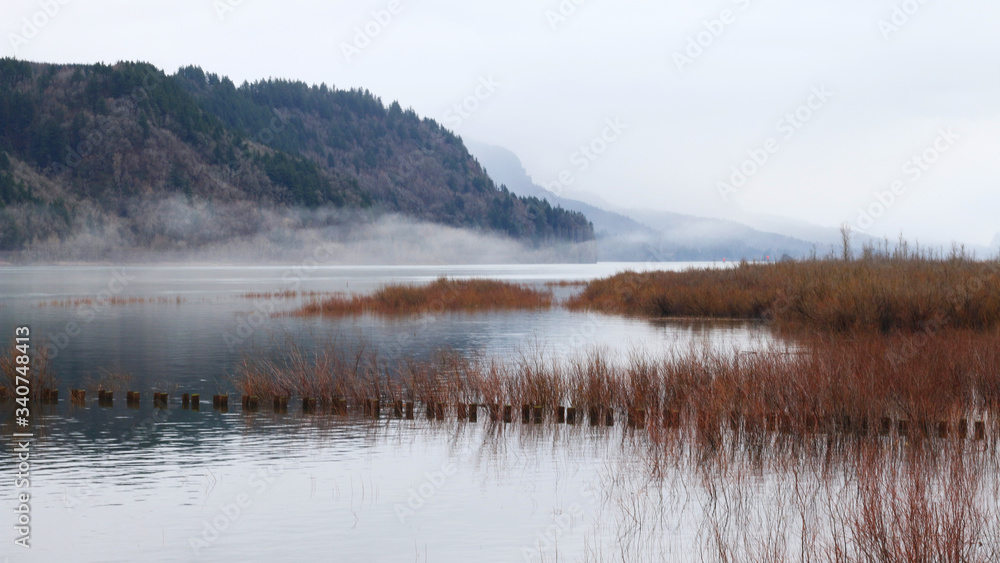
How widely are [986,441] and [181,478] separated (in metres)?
10.6

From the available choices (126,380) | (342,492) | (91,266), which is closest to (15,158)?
(91,266)

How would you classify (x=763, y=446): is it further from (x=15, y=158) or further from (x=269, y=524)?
(x=15, y=158)

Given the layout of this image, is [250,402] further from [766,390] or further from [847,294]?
[847,294]

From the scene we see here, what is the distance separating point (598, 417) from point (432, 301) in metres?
33.4

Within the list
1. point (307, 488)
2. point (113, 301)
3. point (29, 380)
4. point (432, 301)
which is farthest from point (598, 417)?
point (113, 301)

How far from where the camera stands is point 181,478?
11.7 m

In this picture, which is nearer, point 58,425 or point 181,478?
point 181,478

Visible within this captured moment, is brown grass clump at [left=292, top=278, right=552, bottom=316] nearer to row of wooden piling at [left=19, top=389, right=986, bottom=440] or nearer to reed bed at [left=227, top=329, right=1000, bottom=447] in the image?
row of wooden piling at [left=19, top=389, right=986, bottom=440]

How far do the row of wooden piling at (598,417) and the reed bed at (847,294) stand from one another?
1066cm

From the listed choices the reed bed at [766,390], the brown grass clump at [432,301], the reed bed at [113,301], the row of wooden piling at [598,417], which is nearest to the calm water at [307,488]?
the row of wooden piling at [598,417]

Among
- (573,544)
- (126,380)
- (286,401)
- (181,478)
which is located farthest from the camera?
(126,380)

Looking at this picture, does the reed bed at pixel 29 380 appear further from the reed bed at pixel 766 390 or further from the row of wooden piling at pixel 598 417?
the reed bed at pixel 766 390

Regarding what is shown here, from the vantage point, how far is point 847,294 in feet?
81.1

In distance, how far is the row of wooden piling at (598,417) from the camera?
39.9ft
